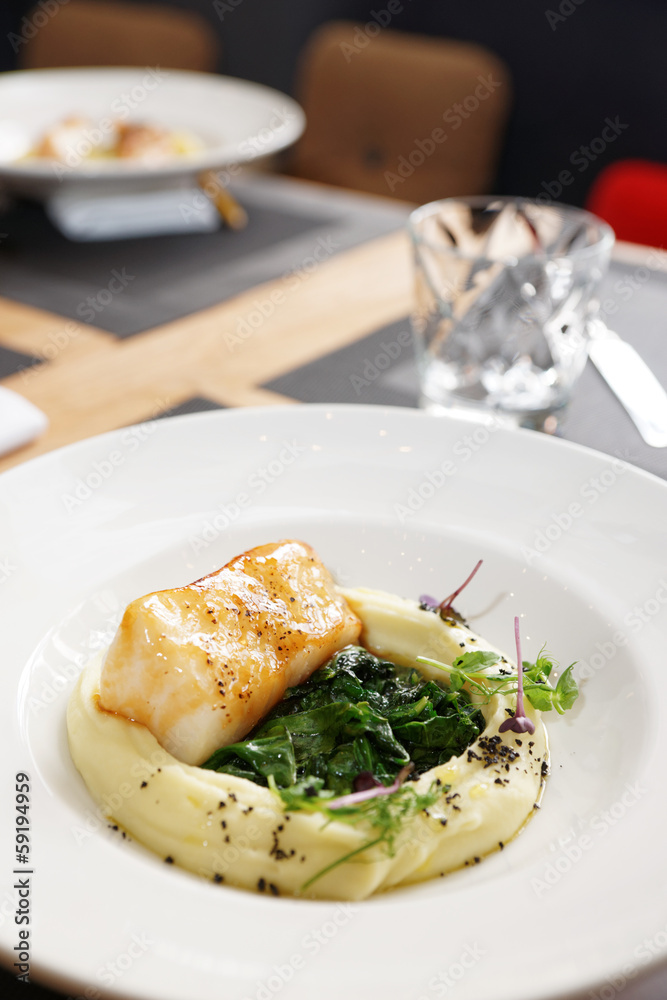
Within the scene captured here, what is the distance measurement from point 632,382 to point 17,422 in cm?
149

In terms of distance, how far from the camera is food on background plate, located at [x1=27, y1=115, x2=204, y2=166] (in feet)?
9.96

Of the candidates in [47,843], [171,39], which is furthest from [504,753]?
[171,39]

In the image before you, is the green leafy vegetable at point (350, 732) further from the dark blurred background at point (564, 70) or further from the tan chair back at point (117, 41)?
the tan chair back at point (117, 41)

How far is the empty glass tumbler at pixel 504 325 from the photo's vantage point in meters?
2.02

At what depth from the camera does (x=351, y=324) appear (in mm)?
2604

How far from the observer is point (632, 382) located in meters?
2.29

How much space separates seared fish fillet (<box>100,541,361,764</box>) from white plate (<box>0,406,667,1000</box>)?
0.48ft

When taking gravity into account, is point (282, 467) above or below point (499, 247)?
below

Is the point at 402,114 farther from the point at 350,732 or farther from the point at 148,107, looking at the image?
the point at 350,732

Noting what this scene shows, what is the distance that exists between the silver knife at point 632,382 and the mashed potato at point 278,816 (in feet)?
3.29

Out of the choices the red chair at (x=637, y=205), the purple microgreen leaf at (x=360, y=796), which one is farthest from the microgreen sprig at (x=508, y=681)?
the red chair at (x=637, y=205)

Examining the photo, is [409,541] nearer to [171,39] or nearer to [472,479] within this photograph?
[472,479]

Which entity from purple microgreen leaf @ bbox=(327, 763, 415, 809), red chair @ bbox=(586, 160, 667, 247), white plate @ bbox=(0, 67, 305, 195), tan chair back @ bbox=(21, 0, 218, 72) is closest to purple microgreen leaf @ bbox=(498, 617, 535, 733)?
purple microgreen leaf @ bbox=(327, 763, 415, 809)

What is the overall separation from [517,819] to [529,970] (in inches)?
13.8
